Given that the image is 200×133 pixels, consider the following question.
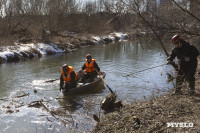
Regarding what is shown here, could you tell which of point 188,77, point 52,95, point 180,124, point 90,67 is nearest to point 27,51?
point 90,67

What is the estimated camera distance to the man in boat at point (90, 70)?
1113 centimetres

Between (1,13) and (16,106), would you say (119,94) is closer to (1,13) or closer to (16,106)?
(16,106)

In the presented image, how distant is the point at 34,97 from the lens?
377 inches

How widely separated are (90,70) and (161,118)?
22.3 feet

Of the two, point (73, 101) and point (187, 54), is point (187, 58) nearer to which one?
point (187, 54)

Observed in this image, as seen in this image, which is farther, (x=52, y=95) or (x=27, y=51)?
(x=27, y=51)

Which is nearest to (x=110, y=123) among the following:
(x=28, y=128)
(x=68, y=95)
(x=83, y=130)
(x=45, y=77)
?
(x=83, y=130)

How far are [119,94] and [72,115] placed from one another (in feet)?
9.73

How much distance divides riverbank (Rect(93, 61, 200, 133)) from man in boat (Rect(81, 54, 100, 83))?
5.30 meters

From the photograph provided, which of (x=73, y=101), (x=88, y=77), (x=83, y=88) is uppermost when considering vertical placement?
(x=88, y=77)

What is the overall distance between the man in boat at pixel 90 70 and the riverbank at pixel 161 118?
209 inches

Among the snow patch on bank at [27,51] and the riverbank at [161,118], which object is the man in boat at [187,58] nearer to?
the riverbank at [161,118]

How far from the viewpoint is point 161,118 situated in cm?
481

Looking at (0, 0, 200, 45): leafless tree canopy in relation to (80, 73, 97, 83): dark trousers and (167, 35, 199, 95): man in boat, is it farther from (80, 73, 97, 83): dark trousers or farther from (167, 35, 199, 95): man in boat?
(80, 73, 97, 83): dark trousers
